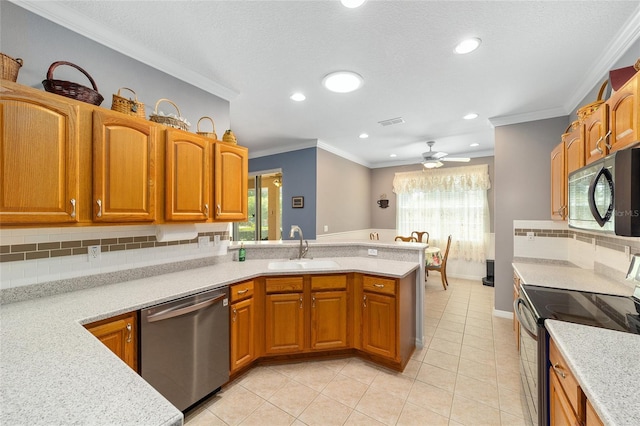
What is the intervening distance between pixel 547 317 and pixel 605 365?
463 mm

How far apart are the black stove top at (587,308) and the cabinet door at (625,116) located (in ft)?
3.02

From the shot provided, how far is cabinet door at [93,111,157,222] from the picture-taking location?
5.37 feet

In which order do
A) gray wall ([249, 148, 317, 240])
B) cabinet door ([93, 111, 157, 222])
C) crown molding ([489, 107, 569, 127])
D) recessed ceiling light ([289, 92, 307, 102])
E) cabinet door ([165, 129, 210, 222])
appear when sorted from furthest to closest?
gray wall ([249, 148, 317, 240])
crown molding ([489, 107, 569, 127])
recessed ceiling light ([289, 92, 307, 102])
cabinet door ([165, 129, 210, 222])
cabinet door ([93, 111, 157, 222])

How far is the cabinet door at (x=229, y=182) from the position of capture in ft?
7.61

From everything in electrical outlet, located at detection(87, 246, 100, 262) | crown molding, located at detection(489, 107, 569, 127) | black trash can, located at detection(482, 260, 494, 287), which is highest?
crown molding, located at detection(489, 107, 569, 127)

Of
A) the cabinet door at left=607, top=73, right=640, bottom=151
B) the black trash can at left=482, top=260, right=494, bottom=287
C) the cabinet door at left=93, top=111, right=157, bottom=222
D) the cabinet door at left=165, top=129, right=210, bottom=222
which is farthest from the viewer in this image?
the black trash can at left=482, top=260, right=494, bottom=287

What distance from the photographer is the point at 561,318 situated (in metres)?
1.37

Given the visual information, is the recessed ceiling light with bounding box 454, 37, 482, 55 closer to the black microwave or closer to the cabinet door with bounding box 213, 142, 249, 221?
the black microwave

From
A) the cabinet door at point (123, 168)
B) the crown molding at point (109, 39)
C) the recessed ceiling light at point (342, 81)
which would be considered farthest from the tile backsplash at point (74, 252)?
the recessed ceiling light at point (342, 81)

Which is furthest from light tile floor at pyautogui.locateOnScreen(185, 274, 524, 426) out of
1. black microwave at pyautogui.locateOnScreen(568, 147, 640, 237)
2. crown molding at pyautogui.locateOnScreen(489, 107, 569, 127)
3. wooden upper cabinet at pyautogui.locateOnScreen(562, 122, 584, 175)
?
crown molding at pyautogui.locateOnScreen(489, 107, 569, 127)

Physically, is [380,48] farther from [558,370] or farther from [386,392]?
[386,392]

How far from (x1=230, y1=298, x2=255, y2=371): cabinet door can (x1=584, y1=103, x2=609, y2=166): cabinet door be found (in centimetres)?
271

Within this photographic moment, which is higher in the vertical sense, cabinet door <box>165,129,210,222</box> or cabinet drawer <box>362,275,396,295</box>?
cabinet door <box>165,129,210,222</box>

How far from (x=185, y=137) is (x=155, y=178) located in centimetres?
42
